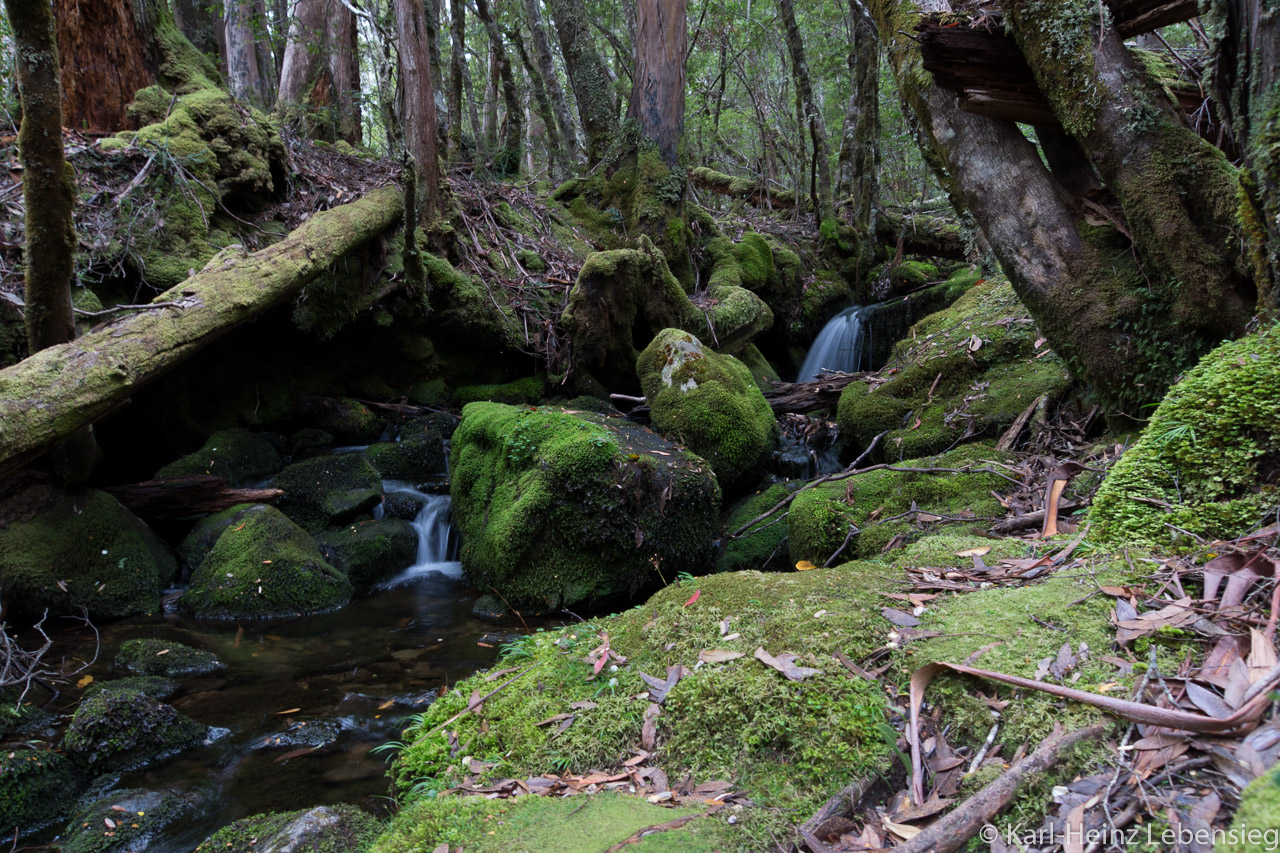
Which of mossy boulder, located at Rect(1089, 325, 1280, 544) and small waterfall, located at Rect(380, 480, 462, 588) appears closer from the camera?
mossy boulder, located at Rect(1089, 325, 1280, 544)

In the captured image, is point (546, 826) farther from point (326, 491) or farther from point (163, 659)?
point (326, 491)

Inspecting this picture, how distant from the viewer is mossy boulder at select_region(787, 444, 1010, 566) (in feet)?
14.2

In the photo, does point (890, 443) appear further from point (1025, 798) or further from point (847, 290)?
point (847, 290)

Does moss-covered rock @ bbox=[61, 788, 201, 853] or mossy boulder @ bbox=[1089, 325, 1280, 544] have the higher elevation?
mossy boulder @ bbox=[1089, 325, 1280, 544]

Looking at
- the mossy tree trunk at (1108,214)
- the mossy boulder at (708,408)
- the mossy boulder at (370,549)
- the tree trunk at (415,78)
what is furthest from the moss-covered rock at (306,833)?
the tree trunk at (415,78)

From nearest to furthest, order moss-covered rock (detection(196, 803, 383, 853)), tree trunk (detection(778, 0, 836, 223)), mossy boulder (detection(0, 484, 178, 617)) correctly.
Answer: moss-covered rock (detection(196, 803, 383, 853)), mossy boulder (detection(0, 484, 178, 617)), tree trunk (detection(778, 0, 836, 223))

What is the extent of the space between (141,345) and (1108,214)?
6.60m

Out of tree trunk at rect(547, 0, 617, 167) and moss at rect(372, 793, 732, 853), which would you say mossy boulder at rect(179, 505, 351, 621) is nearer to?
moss at rect(372, 793, 732, 853)

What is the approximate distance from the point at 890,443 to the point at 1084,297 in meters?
2.67

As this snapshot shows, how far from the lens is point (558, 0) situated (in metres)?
11.7

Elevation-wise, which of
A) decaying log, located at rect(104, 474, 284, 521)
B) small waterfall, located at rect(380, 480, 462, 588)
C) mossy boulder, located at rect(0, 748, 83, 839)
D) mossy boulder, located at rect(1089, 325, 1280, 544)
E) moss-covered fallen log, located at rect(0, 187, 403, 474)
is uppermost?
moss-covered fallen log, located at rect(0, 187, 403, 474)

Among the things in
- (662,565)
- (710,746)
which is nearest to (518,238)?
(662,565)

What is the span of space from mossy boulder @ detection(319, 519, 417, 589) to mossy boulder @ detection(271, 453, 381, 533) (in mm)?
194

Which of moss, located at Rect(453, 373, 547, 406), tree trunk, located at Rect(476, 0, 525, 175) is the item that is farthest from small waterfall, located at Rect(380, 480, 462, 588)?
tree trunk, located at Rect(476, 0, 525, 175)
